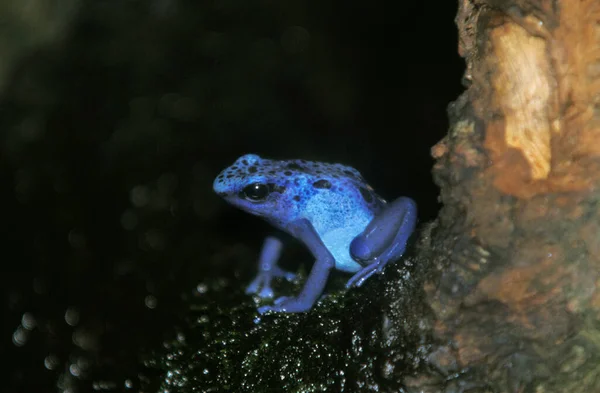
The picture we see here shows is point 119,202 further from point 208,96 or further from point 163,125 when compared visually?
point 208,96

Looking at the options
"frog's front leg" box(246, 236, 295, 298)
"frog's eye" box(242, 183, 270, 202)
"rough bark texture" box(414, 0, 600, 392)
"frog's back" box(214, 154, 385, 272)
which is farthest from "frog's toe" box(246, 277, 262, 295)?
"rough bark texture" box(414, 0, 600, 392)

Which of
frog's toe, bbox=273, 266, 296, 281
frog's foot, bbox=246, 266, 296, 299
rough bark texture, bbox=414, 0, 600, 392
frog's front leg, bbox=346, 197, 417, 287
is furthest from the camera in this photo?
frog's toe, bbox=273, 266, 296, 281

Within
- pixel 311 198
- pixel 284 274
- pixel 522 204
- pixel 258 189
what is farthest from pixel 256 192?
pixel 522 204

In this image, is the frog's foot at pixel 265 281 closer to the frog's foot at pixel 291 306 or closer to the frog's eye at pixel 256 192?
the frog's foot at pixel 291 306

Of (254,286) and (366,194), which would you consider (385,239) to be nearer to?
(366,194)

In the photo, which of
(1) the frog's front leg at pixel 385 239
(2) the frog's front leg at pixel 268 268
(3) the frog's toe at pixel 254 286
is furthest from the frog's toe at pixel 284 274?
(1) the frog's front leg at pixel 385 239

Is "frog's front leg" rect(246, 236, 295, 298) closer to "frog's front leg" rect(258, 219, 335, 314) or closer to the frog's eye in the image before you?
"frog's front leg" rect(258, 219, 335, 314)
